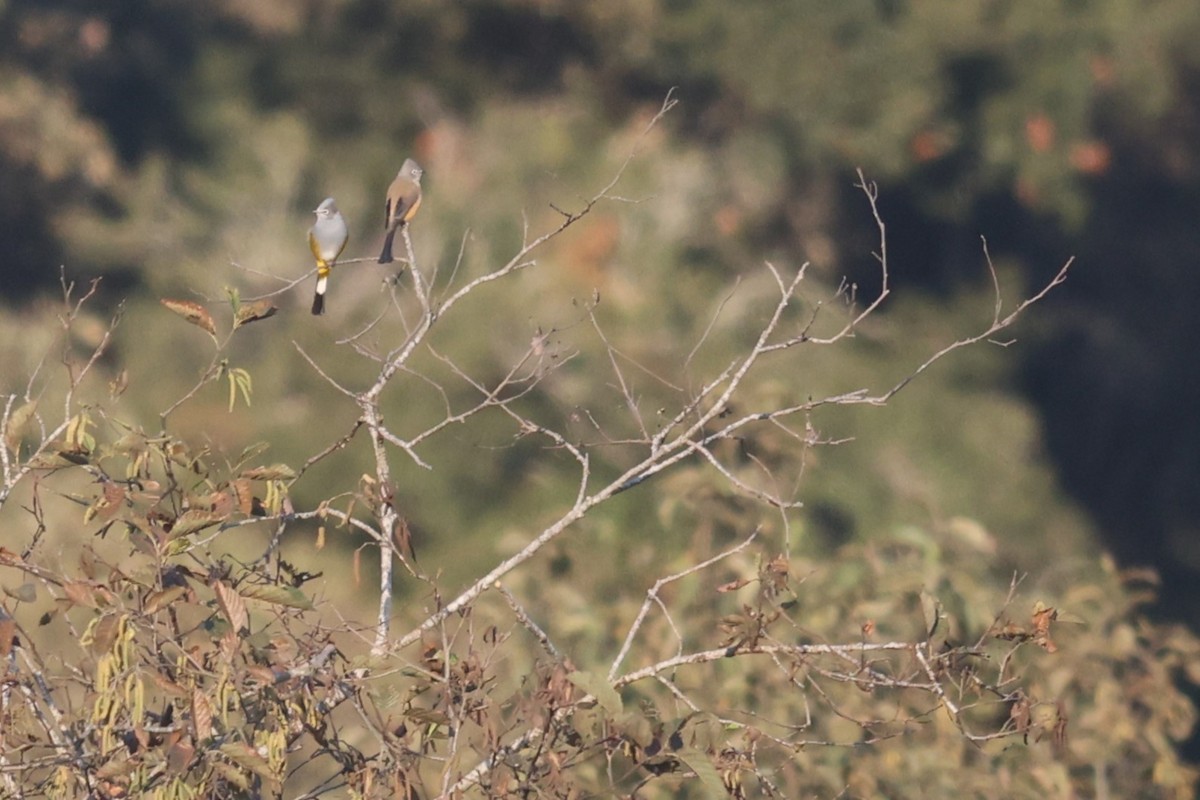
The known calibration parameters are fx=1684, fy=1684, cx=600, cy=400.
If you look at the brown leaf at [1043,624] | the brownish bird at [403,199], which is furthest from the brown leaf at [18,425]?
the brown leaf at [1043,624]

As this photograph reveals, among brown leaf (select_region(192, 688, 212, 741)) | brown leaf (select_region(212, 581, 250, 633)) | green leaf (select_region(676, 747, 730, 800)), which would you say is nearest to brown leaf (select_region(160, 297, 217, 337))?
brown leaf (select_region(212, 581, 250, 633))

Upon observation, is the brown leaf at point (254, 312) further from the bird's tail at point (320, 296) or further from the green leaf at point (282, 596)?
the bird's tail at point (320, 296)

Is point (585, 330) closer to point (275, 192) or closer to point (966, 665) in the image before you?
point (275, 192)

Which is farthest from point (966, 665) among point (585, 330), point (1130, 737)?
point (585, 330)

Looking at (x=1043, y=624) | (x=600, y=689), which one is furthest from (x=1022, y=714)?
(x=600, y=689)

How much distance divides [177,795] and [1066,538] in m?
9.70

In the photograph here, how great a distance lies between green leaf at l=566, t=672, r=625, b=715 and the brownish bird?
117cm

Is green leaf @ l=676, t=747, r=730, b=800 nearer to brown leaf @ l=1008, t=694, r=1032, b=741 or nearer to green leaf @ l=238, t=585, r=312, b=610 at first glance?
brown leaf @ l=1008, t=694, r=1032, b=741

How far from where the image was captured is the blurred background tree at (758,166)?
416 inches

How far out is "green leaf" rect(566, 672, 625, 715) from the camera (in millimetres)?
1865

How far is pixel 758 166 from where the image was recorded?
38.4ft

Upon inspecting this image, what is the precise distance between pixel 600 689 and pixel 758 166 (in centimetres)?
1008

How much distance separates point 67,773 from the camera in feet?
6.07

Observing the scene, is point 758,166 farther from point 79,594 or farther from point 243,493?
point 79,594
